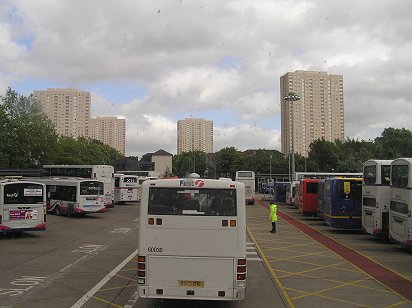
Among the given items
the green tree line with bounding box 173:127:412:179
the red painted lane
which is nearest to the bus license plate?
the red painted lane

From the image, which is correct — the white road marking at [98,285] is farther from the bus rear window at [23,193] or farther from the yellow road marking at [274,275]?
the bus rear window at [23,193]

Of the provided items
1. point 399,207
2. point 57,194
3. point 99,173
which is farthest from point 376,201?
point 99,173

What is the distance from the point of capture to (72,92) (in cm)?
10469

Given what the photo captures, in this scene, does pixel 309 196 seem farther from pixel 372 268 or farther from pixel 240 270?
pixel 240 270

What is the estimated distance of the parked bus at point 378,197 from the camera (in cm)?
1914

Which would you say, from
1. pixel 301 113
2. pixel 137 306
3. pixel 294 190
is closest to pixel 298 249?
pixel 137 306

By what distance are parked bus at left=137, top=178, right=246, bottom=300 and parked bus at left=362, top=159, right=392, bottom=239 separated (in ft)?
41.0

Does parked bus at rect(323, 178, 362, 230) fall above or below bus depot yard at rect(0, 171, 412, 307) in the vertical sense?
above

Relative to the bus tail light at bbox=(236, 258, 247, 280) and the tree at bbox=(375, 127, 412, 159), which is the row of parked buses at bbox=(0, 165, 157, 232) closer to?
the bus tail light at bbox=(236, 258, 247, 280)

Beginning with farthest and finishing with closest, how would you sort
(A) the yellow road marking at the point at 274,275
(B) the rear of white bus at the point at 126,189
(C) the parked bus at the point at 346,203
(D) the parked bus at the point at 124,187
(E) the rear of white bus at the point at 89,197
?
(B) the rear of white bus at the point at 126,189, (D) the parked bus at the point at 124,187, (E) the rear of white bus at the point at 89,197, (C) the parked bus at the point at 346,203, (A) the yellow road marking at the point at 274,275

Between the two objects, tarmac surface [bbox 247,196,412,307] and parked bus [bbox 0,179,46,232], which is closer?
tarmac surface [bbox 247,196,412,307]

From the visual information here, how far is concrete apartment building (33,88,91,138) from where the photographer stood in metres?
98.2

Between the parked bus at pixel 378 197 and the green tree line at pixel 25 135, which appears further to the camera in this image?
the green tree line at pixel 25 135

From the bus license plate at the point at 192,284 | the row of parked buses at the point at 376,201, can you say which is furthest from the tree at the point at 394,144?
the bus license plate at the point at 192,284
